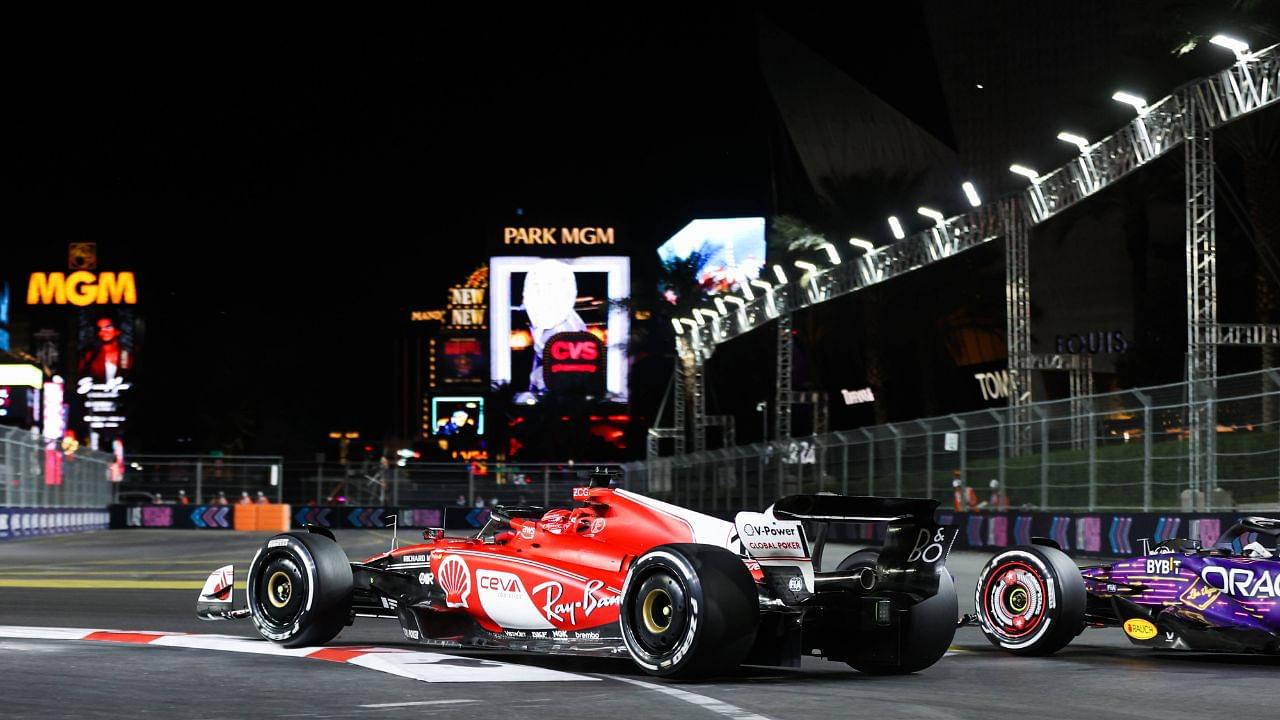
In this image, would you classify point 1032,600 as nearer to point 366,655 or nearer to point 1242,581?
point 1242,581

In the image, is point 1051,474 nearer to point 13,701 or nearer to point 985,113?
point 13,701

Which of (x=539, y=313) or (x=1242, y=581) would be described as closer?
(x=1242, y=581)

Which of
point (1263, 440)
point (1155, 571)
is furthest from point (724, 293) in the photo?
point (1155, 571)

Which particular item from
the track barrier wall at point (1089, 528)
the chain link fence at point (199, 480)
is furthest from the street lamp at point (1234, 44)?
the chain link fence at point (199, 480)

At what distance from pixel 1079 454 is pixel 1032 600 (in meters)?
15.3

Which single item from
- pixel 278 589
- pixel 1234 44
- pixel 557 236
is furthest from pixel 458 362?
pixel 278 589

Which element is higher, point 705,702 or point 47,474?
point 47,474

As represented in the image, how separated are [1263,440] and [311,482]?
41989mm

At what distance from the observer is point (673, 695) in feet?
27.5

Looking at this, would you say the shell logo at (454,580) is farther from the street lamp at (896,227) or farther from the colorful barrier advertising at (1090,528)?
the street lamp at (896,227)

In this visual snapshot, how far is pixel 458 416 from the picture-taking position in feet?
524

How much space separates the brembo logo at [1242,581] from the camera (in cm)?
1042

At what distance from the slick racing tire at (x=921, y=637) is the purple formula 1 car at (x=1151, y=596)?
4.52ft

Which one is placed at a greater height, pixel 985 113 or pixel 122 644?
pixel 985 113
